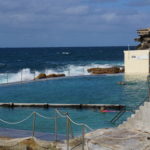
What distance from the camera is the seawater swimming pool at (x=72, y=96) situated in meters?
25.5

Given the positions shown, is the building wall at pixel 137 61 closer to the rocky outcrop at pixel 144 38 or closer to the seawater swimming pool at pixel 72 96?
the seawater swimming pool at pixel 72 96

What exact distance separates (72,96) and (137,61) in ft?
71.5

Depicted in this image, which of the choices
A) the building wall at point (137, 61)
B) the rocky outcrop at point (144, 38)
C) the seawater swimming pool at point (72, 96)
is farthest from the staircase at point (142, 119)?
the rocky outcrop at point (144, 38)

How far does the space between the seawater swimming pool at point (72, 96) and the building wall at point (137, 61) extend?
4.24 meters

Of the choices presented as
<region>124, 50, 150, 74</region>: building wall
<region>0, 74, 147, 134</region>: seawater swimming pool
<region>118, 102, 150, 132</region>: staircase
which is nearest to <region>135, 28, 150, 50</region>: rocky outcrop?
<region>124, 50, 150, 74</region>: building wall

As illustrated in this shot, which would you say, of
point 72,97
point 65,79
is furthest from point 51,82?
point 72,97

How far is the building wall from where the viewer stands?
5671 cm

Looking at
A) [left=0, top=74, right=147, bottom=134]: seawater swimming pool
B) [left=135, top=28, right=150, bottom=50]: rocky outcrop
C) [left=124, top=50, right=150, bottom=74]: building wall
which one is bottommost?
[left=0, top=74, right=147, bottom=134]: seawater swimming pool

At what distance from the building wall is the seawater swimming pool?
4241 millimetres

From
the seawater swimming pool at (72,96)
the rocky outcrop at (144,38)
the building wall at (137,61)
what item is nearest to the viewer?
the seawater swimming pool at (72,96)

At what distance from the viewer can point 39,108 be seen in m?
31.8

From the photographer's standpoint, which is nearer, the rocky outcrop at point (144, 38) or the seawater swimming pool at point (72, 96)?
the seawater swimming pool at point (72, 96)

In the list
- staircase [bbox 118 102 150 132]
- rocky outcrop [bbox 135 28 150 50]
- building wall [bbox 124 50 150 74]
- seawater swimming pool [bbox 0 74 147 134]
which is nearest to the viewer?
staircase [bbox 118 102 150 132]

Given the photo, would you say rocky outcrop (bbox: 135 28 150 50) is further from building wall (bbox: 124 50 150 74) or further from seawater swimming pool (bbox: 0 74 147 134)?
seawater swimming pool (bbox: 0 74 147 134)
